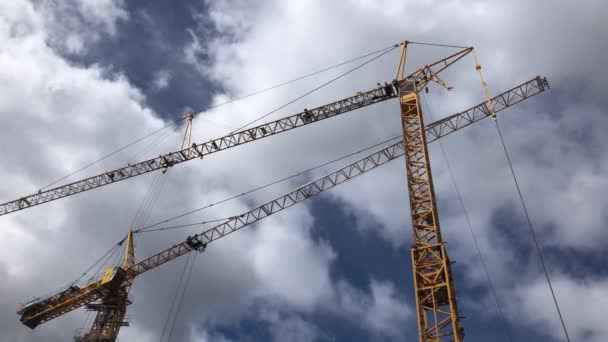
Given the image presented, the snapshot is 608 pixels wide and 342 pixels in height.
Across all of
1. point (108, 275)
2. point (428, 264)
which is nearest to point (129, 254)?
point (108, 275)

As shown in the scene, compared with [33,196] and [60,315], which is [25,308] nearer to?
[60,315]

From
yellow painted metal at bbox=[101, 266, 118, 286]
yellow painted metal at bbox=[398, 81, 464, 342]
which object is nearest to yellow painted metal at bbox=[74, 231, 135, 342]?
yellow painted metal at bbox=[101, 266, 118, 286]

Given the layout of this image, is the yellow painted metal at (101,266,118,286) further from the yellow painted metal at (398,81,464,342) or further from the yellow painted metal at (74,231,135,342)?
the yellow painted metal at (398,81,464,342)

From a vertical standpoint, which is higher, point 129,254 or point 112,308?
point 129,254

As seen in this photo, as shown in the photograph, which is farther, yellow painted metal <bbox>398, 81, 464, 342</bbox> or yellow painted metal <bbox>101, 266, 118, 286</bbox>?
yellow painted metal <bbox>101, 266, 118, 286</bbox>

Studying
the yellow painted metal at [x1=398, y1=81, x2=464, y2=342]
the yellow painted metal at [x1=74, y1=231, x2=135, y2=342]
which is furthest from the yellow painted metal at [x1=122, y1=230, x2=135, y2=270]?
the yellow painted metal at [x1=398, y1=81, x2=464, y2=342]

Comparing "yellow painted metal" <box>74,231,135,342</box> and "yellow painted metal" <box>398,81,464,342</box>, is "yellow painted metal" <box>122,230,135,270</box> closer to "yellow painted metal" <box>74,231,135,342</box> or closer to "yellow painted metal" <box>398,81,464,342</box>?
"yellow painted metal" <box>74,231,135,342</box>

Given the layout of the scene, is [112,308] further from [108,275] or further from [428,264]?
[428,264]

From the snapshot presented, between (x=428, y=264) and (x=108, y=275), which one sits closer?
(x=428, y=264)

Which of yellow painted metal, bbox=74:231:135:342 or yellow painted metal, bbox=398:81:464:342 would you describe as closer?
yellow painted metal, bbox=398:81:464:342

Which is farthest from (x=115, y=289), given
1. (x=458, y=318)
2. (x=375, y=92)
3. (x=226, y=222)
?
(x=458, y=318)

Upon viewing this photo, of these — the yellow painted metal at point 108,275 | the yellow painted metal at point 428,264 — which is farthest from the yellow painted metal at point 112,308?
the yellow painted metal at point 428,264

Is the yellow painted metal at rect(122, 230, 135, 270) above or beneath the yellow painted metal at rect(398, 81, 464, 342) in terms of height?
above

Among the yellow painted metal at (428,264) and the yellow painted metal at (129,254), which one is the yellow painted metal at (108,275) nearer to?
the yellow painted metal at (129,254)
